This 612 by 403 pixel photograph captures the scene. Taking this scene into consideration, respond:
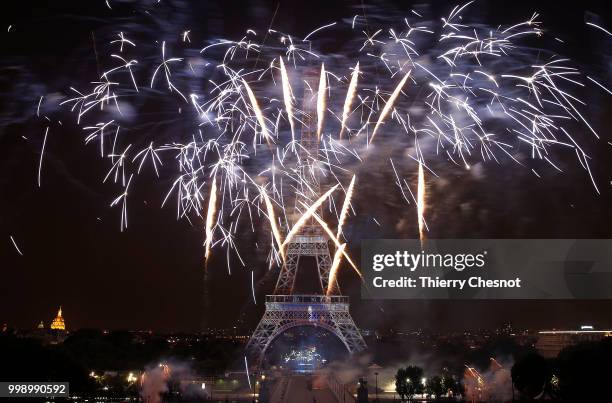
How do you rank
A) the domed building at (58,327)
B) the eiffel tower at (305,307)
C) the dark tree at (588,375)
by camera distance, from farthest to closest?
the domed building at (58,327), the eiffel tower at (305,307), the dark tree at (588,375)

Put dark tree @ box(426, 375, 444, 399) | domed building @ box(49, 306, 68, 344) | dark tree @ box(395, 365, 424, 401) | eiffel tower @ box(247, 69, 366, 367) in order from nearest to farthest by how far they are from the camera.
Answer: dark tree @ box(426, 375, 444, 399)
dark tree @ box(395, 365, 424, 401)
eiffel tower @ box(247, 69, 366, 367)
domed building @ box(49, 306, 68, 344)

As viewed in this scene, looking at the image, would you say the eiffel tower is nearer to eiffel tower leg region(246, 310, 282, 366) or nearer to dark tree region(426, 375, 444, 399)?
eiffel tower leg region(246, 310, 282, 366)

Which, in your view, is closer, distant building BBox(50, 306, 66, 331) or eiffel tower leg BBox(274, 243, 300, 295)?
eiffel tower leg BBox(274, 243, 300, 295)

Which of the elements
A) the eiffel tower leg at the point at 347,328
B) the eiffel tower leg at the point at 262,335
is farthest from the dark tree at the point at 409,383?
the eiffel tower leg at the point at 262,335

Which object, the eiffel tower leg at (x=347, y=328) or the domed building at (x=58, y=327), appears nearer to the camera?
the eiffel tower leg at (x=347, y=328)

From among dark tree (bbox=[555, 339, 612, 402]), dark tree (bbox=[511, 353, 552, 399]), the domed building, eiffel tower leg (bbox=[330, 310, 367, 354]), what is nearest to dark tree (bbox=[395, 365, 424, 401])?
dark tree (bbox=[511, 353, 552, 399])

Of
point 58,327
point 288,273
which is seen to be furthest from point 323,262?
point 58,327

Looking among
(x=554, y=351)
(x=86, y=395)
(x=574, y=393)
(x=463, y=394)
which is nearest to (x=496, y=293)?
(x=574, y=393)

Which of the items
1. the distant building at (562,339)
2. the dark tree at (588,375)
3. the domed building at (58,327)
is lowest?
the dark tree at (588,375)

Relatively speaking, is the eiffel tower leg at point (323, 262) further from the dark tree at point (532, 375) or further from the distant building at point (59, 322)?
the distant building at point (59, 322)
